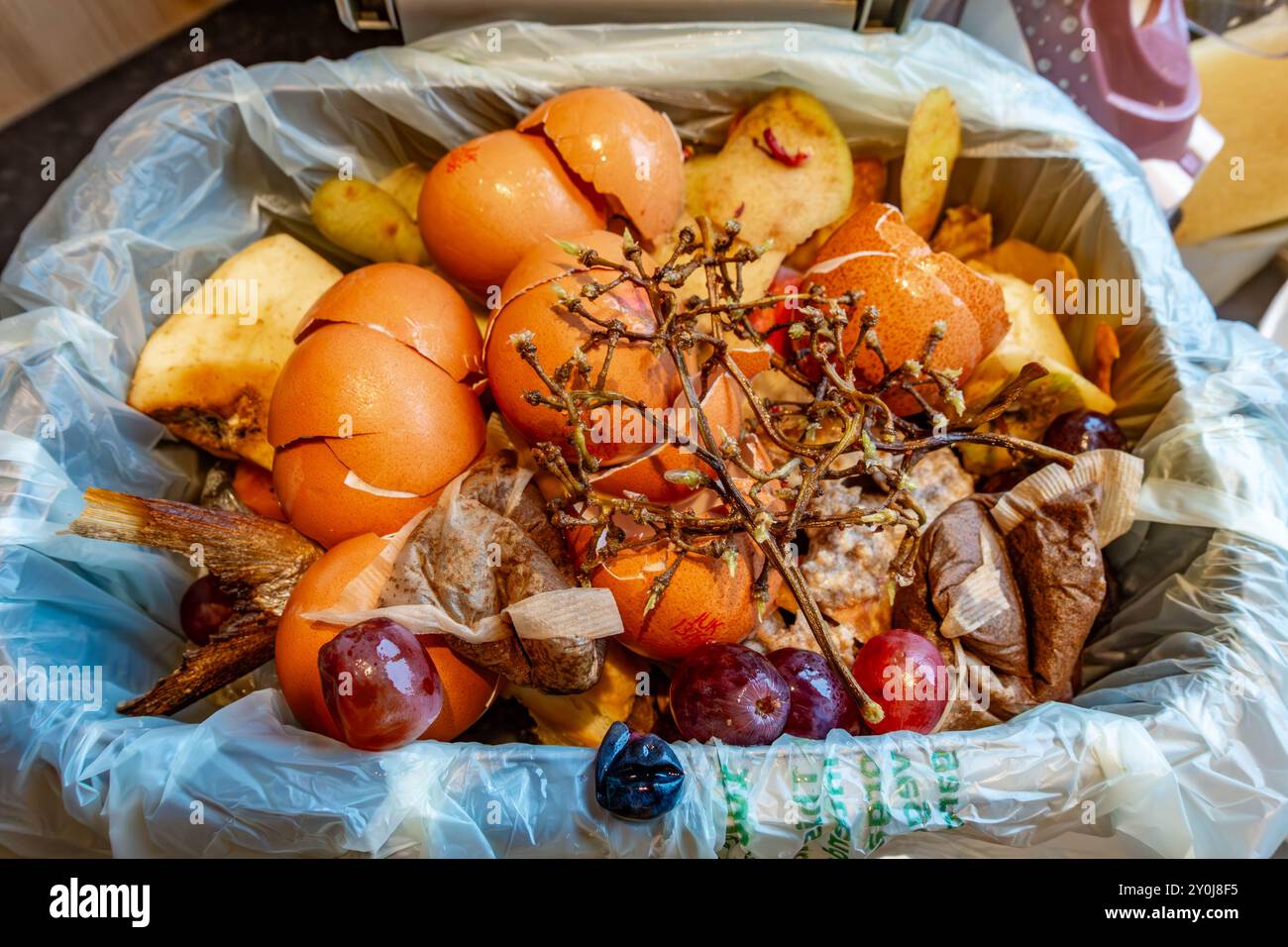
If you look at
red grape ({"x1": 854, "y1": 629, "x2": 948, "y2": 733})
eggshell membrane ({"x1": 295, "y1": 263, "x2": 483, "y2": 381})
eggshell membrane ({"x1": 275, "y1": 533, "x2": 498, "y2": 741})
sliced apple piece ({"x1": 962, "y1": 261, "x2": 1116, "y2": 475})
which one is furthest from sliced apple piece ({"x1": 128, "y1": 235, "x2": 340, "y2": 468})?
sliced apple piece ({"x1": 962, "y1": 261, "x2": 1116, "y2": 475})

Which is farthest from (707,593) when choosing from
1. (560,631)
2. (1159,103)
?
(1159,103)

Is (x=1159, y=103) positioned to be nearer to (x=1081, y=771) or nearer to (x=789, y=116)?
(x=789, y=116)

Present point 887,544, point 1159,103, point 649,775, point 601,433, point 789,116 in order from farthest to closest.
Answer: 1. point 1159,103
2. point 789,116
3. point 887,544
4. point 601,433
5. point 649,775

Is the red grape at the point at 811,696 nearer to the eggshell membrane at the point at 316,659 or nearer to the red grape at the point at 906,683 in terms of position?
the red grape at the point at 906,683

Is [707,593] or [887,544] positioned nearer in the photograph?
[707,593]

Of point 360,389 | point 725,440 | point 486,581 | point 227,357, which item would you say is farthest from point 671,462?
point 227,357

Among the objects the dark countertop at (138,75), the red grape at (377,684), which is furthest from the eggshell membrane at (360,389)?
the dark countertop at (138,75)
